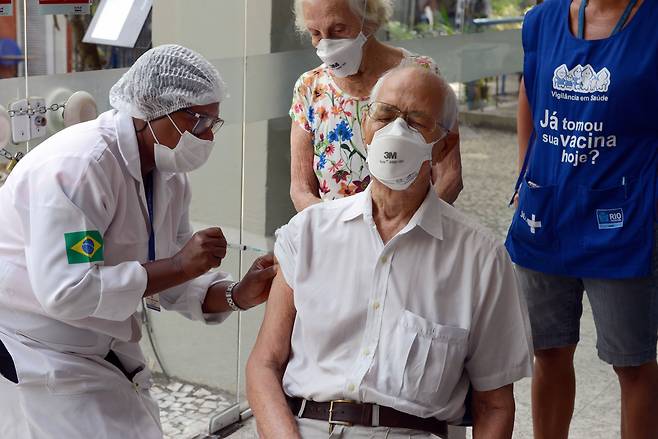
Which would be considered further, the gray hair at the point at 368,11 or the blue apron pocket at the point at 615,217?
the gray hair at the point at 368,11

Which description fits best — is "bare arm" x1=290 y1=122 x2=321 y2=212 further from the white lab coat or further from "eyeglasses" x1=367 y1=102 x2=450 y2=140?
"eyeglasses" x1=367 y1=102 x2=450 y2=140

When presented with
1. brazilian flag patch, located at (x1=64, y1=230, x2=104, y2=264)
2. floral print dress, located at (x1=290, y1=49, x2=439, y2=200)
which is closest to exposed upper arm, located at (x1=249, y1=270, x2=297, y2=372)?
brazilian flag patch, located at (x1=64, y1=230, x2=104, y2=264)

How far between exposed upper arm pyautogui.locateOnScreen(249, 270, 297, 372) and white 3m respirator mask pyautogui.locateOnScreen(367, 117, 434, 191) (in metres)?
0.32

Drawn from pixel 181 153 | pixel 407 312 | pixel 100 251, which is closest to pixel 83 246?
pixel 100 251

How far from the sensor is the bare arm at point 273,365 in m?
2.08

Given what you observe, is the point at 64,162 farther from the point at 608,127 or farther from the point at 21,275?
the point at 608,127

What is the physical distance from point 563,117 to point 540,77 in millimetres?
154

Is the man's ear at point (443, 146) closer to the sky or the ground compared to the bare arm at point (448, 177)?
closer to the sky

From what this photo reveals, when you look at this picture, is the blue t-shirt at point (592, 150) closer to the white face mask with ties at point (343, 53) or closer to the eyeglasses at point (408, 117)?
the white face mask with ties at point (343, 53)

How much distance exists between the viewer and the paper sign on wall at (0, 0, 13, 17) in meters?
2.45

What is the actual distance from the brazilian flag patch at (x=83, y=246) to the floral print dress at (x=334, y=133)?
1.01 metres

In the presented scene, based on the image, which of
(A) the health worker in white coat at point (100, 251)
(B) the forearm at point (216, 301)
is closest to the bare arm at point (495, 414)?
(A) the health worker in white coat at point (100, 251)

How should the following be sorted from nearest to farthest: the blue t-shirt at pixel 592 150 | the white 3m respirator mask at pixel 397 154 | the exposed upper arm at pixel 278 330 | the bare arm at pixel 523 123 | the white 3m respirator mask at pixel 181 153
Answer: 1. the white 3m respirator mask at pixel 397 154
2. the exposed upper arm at pixel 278 330
3. the white 3m respirator mask at pixel 181 153
4. the blue t-shirt at pixel 592 150
5. the bare arm at pixel 523 123

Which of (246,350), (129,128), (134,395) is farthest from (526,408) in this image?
(129,128)
